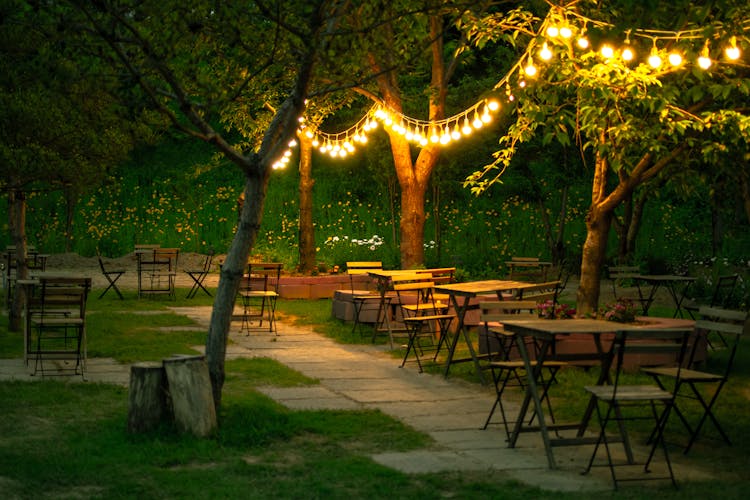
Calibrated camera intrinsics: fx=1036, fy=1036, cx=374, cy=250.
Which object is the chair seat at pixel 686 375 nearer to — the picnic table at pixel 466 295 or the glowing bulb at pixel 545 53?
the picnic table at pixel 466 295

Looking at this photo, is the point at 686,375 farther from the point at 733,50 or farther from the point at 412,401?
the point at 733,50

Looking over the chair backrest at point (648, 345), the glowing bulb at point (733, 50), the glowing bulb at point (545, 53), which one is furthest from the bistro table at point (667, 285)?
the chair backrest at point (648, 345)

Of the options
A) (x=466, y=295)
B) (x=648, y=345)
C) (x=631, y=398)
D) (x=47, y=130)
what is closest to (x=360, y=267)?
(x=466, y=295)

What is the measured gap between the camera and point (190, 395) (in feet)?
22.8

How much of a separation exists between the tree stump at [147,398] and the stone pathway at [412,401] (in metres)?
1.36

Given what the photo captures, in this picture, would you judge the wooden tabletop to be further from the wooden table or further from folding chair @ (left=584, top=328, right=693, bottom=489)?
folding chair @ (left=584, top=328, right=693, bottom=489)

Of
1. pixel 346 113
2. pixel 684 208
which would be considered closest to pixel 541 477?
pixel 684 208

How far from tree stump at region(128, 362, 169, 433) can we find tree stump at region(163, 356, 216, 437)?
0.31 feet

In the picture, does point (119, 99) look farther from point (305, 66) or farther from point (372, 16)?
point (372, 16)

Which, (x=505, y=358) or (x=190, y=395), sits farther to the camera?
(x=505, y=358)

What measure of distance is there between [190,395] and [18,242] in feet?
20.2

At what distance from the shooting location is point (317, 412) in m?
7.84

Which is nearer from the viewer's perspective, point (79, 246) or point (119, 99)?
point (119, 99)

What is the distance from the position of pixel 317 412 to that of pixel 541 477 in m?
2.32
